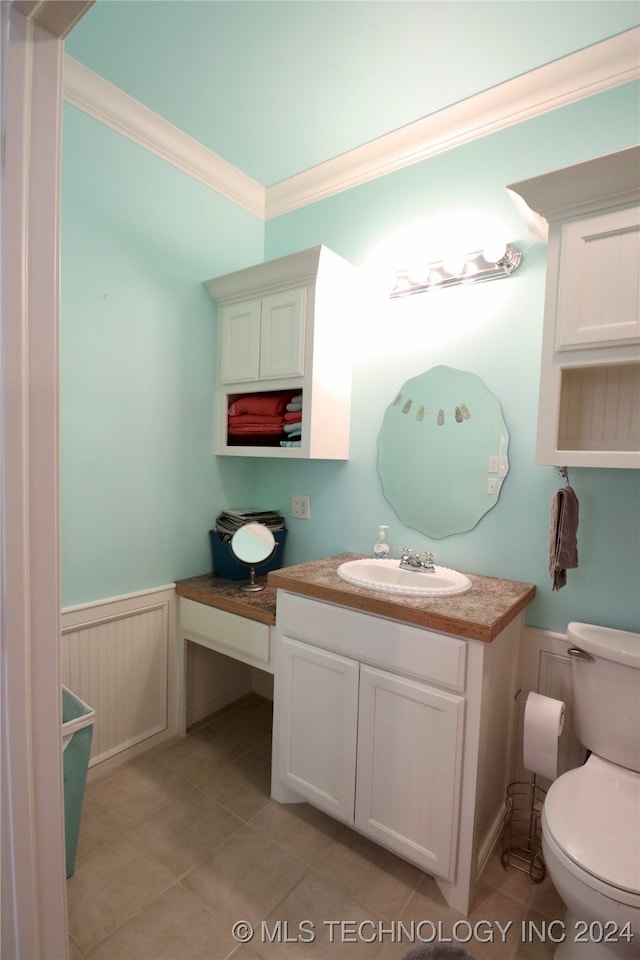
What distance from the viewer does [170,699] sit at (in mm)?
2209

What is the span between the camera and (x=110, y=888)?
1.44 metres

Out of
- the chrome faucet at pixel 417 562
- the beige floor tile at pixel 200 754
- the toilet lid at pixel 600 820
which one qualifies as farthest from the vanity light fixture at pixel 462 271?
the beige floor tile at pixel 200 754

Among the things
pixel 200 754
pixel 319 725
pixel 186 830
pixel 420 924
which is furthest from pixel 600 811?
pixel 200 754

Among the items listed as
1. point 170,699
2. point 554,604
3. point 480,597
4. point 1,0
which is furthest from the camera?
point 170,699


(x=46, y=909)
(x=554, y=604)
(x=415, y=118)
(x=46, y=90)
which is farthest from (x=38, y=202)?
(x=554, y=604)

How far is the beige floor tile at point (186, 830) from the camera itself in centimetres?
156

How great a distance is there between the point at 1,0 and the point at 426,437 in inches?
65.5

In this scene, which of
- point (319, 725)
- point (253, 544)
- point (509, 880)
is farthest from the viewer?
point (253, 544)

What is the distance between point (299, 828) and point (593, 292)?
2.05m

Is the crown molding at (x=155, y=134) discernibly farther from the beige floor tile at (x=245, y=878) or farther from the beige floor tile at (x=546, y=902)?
the beige floor tile at (x=546, y=902)

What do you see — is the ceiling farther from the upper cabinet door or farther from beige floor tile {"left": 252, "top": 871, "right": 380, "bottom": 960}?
beige floor tile {"left": 252, "top": 871, "right": 380, "bottom": 960}

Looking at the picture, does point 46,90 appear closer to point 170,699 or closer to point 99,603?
point 99,603

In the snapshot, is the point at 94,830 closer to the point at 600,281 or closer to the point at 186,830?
the point at 186,830

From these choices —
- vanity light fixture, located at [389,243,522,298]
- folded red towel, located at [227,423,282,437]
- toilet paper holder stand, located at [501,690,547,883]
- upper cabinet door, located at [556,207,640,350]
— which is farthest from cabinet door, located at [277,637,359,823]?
vanity light fixture, located at [389,243,522,298]
